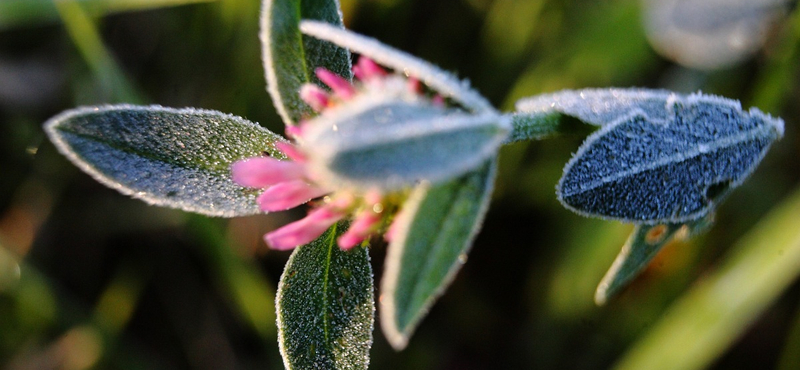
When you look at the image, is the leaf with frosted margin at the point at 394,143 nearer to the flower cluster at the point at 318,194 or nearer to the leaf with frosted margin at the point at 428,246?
the leaf with frosted margin at the point at 428,246

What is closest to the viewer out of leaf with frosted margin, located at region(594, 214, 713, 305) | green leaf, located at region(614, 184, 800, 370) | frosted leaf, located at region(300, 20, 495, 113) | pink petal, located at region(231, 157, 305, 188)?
frosted leaf, located at region(300, 20, 495, 113)

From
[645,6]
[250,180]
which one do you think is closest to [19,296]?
[250,180]

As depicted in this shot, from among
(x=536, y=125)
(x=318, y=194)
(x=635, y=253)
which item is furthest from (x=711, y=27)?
(x=318, y=194)

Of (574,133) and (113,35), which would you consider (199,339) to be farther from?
(574,133)

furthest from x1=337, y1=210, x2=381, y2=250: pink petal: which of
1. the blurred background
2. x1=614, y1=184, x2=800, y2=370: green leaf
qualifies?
the blurred background

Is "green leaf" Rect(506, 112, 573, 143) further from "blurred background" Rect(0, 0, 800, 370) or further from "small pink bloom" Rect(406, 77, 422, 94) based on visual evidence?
"blurred background" Rect(0, 0, 800, 370)

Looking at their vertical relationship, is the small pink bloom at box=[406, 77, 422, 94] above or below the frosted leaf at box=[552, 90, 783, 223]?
above
